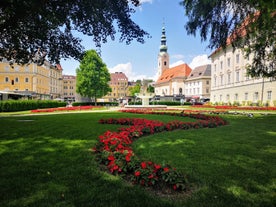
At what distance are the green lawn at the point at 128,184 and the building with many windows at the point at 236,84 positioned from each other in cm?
2648

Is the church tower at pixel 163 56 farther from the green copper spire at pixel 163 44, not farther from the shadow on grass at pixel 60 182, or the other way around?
the shadow on grass at pixel 60 182

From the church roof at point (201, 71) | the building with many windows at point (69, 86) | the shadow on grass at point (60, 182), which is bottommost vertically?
the shadow on grass at point (60, 182)

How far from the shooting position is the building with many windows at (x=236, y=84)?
32.1 meters

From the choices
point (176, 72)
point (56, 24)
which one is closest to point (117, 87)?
point (176, 72)

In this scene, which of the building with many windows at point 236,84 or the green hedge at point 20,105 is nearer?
the green hedge at point 20,105

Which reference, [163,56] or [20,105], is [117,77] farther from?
[20,105]

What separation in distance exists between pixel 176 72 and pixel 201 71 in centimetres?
1533

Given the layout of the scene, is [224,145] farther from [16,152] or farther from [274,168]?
[16,152]

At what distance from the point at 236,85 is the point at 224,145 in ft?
131

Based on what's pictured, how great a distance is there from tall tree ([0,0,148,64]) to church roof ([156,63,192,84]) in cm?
7294

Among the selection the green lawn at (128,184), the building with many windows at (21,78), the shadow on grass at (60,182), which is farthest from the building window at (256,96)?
the building with many windows at (21,78)

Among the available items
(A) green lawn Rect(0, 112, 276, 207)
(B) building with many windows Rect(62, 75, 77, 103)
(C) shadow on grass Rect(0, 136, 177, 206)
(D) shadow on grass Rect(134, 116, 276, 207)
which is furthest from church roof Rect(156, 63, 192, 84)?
(C) shadow on grass Rect(0, 136, 177, 206)

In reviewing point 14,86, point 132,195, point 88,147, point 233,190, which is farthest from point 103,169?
point 14,86

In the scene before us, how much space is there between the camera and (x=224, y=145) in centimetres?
581
